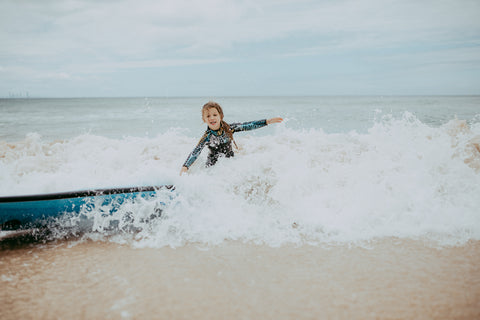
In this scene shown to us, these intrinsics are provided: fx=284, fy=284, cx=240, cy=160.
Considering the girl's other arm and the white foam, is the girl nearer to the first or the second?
the girl's other arm

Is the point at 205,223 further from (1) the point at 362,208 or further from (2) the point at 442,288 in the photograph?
(2) the point at 442,288

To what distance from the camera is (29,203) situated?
3287 millimetres

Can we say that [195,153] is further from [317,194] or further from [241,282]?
[241,282]

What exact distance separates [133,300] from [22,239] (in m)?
2.07

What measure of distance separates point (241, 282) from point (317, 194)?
7.05 ft

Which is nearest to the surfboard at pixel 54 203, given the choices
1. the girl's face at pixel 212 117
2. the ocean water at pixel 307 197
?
the ocean water at pixel 307 197

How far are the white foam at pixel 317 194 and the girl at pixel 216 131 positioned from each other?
178 millimetres

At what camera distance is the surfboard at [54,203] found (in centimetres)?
324

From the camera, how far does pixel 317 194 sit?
4.20 m

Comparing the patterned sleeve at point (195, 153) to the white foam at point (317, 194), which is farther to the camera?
the patterned sleeve at point (195, 153)

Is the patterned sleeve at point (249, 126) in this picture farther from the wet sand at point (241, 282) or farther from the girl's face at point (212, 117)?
the wet sand at point (241, 282)

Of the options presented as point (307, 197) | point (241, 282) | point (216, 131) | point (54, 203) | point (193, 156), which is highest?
point (216, 131)

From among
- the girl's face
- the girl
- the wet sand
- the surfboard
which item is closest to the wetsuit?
the girl

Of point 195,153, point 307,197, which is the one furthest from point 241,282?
point 195,153
